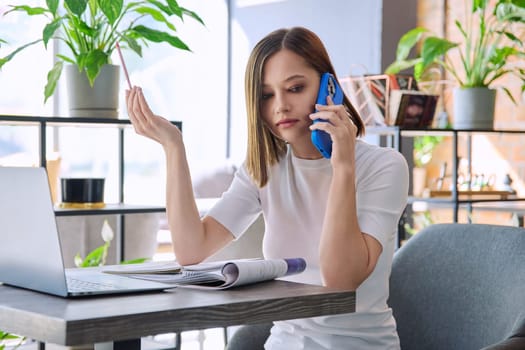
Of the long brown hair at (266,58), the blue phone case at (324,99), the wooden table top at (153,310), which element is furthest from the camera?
the long brown hair at (266,58)

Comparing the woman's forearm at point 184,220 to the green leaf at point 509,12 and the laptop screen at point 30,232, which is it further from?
the green leaf at point 509,12

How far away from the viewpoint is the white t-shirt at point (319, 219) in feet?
5.26

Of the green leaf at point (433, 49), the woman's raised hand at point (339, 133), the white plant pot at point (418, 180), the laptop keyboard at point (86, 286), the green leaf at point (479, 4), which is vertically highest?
the green leaf at point (479, 4)

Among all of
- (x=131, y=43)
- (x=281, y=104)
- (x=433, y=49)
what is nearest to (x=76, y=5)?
(x=131, y=43)

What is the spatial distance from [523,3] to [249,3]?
3.30 meters

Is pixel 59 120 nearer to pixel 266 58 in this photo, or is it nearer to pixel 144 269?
pixel 266 58

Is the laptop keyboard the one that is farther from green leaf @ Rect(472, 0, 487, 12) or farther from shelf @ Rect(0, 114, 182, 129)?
green leaf @ Rect(472, 0, 487, 12)

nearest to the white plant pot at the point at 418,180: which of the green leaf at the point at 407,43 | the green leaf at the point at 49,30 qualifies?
the green leaf at the point at 407,43

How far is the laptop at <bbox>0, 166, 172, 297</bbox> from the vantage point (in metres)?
1.12

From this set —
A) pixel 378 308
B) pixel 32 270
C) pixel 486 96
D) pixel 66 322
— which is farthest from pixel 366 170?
pixel 486 96

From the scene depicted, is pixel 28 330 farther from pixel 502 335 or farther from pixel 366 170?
pixel 502 335

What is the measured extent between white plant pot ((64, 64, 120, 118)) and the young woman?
848mm

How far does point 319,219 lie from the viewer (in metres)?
1.72

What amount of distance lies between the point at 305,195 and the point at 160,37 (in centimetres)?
94
